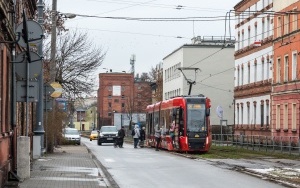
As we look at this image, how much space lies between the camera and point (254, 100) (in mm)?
64000

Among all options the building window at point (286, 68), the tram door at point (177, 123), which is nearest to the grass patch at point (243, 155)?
the tram door at point (177, 123)

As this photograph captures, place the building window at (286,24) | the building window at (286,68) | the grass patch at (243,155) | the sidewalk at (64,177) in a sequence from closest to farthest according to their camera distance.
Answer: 1. the sidewalk at (64,177)
2. the grass patch at (243,155)
3. the building window at (286,24)
4. the building window at (286,68)

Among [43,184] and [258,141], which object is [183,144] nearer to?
[258,141]

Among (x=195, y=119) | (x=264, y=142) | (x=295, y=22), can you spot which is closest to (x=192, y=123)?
(x=195, y=119)

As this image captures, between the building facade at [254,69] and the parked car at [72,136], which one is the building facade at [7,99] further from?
the parked car at [72,136]

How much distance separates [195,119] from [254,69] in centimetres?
2610

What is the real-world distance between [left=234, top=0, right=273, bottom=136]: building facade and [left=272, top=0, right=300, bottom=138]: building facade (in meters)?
2.28

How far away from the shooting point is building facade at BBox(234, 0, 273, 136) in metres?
59.2

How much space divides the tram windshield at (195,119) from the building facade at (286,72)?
11.5 metres

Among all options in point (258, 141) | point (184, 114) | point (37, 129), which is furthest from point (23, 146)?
point (258, 141)

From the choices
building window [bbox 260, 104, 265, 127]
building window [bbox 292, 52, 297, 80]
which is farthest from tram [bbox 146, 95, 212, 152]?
building window [bbox 260, 104, 265, 127]

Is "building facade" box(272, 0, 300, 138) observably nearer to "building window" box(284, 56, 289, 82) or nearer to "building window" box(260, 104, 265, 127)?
"building window" box(284, 56, 289, 82)

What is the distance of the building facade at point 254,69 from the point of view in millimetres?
59184

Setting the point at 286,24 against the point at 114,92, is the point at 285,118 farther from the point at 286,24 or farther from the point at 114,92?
the point at 114,92
